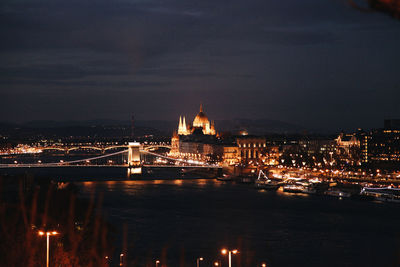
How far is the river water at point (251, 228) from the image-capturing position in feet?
32.1

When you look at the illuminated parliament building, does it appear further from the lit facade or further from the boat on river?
the boat on river

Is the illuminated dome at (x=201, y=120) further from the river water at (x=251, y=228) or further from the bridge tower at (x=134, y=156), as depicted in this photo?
the river water at (x=251, y=228)

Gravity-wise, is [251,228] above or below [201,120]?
below

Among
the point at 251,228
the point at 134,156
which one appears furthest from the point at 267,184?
the point at 251,228

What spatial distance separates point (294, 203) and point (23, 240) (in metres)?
13.1

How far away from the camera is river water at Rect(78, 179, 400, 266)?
979 cm

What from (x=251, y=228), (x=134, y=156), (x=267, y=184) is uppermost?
(x=134, y=156)

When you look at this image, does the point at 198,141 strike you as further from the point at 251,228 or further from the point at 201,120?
the point at 251,228

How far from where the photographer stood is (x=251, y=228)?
13.0 meters

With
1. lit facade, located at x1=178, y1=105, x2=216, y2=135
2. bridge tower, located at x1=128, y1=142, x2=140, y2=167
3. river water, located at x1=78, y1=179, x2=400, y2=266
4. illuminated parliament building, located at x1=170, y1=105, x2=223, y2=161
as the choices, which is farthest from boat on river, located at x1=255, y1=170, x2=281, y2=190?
lit facade, located at x1=178, y1=105, x2=216, y2=135

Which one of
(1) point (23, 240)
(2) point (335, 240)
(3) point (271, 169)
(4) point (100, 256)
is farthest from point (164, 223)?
(3) point (271, 169)

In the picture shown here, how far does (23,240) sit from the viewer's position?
5.51 m

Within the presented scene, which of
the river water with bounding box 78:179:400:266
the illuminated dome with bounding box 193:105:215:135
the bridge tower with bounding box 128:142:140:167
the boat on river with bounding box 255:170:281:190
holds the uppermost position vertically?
the illuminated dome with bounding box 193:105:215:135

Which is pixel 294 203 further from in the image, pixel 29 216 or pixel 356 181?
pixel 29 216
